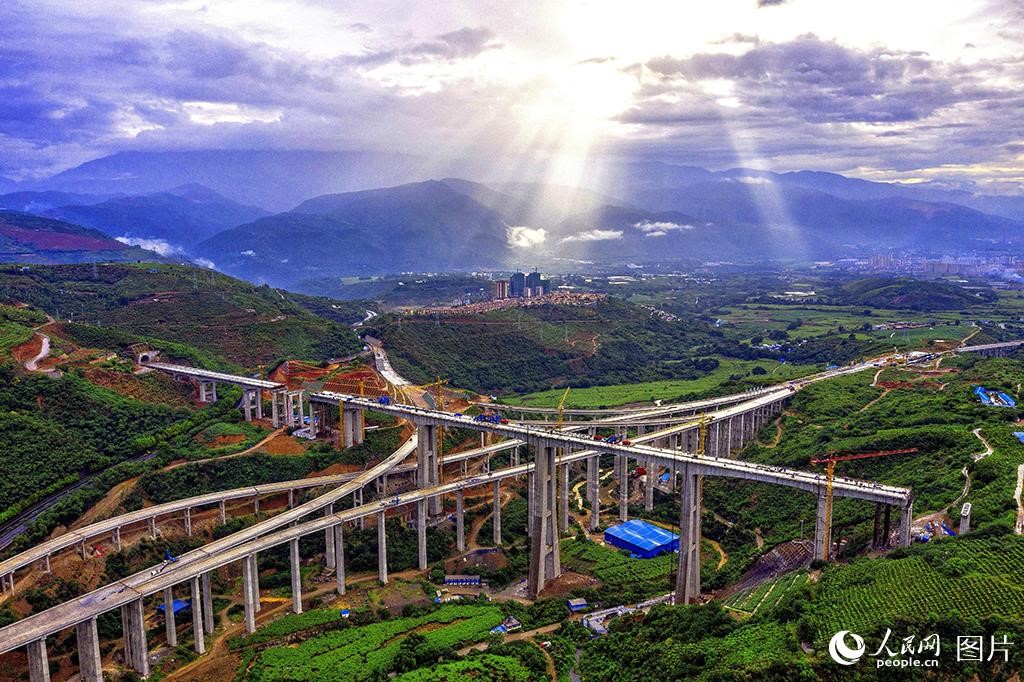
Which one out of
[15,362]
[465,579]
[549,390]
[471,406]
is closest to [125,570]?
[465,579]

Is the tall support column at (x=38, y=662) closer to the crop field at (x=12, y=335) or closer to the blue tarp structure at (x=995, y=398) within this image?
the crop field at (x=12, y=335)

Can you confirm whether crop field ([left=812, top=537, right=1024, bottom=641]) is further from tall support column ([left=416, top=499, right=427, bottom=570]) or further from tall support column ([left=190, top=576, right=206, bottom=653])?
tall support column ([left=190, top=576, right=206, bottom=653])

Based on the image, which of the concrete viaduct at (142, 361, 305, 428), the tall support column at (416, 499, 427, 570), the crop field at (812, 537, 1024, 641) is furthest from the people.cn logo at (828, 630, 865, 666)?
the concrete viaduct at (142, 361, 305, 428)

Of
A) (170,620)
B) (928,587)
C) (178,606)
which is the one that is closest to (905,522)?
(928,587)

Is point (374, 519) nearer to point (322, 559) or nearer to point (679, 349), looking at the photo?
point (322, 559)

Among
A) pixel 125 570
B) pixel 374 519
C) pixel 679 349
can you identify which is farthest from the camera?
pixel 679 349

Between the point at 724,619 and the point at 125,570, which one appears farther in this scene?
the point at 125,570
